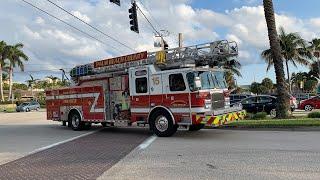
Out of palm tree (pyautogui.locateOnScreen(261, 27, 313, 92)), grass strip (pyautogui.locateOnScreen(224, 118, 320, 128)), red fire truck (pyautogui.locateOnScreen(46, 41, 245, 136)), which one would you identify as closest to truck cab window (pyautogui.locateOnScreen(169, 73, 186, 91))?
red fire truck (pyautogui.locateOnScreen(46, 41, 245, 136))

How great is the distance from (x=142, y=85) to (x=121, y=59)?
5.77 ft

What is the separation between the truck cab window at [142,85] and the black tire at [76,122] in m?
4.30

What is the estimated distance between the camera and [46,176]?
945 centimetres

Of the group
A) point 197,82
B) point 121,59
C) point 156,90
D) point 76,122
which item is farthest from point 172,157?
point 76,122

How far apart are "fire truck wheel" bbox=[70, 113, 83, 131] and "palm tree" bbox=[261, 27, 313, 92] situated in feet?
127

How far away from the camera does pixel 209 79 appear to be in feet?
52.3

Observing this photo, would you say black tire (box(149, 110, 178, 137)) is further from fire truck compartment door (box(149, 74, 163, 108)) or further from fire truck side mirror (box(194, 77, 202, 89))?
fire truck side mirror (box(194, 77, 202, 89))

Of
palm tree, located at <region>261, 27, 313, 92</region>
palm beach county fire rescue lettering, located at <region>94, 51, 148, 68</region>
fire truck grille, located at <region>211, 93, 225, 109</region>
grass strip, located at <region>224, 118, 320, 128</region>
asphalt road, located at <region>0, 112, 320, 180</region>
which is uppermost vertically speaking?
palm tree, located at <region>261, 27, 313, 92</region>

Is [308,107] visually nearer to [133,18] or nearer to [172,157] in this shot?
[133,18]

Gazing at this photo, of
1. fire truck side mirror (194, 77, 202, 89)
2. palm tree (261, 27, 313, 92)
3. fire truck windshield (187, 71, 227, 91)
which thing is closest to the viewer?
fire truck side mirror (194, 77, 202, 89)

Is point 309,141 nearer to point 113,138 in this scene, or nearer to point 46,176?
point 113,138

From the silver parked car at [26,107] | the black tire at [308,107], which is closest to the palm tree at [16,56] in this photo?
the silver parked car at [26,107]

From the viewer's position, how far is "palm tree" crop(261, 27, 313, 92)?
55531mm

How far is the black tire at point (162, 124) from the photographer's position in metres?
16.0
